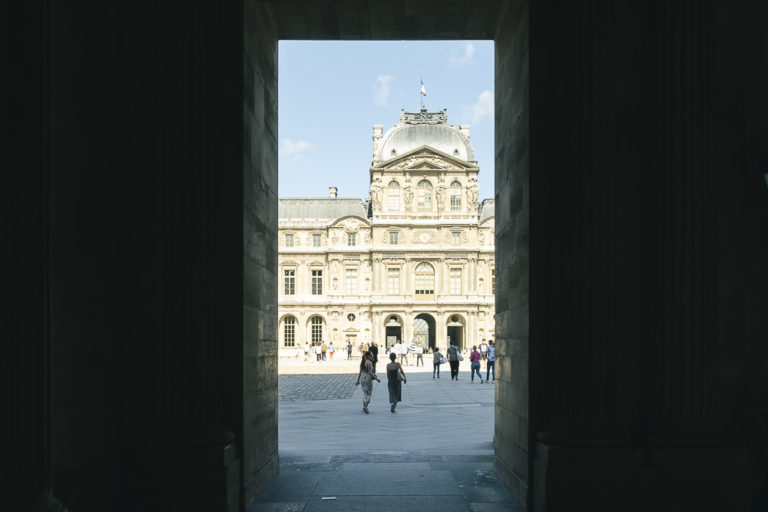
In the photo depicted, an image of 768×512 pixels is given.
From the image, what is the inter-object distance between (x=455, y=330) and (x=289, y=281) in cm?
1468

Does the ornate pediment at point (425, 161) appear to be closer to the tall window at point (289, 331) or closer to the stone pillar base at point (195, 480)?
the tall window at point (289, 331)

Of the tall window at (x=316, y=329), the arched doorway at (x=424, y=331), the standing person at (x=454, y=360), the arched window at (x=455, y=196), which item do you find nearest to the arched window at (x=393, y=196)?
the arched window at (x=455, y=196)

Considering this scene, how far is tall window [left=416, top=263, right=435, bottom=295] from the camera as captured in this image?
5078 cm

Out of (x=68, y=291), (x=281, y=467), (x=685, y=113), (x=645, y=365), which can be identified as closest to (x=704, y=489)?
(x=645, y=365)

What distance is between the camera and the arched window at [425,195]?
50.4 metres

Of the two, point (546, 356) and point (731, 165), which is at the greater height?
point (731, 165)

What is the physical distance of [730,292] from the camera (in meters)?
4.52

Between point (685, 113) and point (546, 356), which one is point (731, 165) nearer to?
point (685, 113)

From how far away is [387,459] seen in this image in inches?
274

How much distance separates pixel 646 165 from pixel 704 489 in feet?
7.68

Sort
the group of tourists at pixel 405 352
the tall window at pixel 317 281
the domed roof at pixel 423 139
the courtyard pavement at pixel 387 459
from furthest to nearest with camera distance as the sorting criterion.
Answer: the tall window at pixel 317 281, the domed roof at pixel 423 139, the group of tourists at pixel 405 352, the courtyard pavement at pixel 387 459

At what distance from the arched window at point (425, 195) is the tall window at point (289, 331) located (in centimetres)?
1463

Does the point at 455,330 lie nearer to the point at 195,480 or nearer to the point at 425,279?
the point at 425,279

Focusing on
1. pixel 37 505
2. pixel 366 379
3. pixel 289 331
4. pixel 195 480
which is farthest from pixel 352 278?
pixel 37 505
